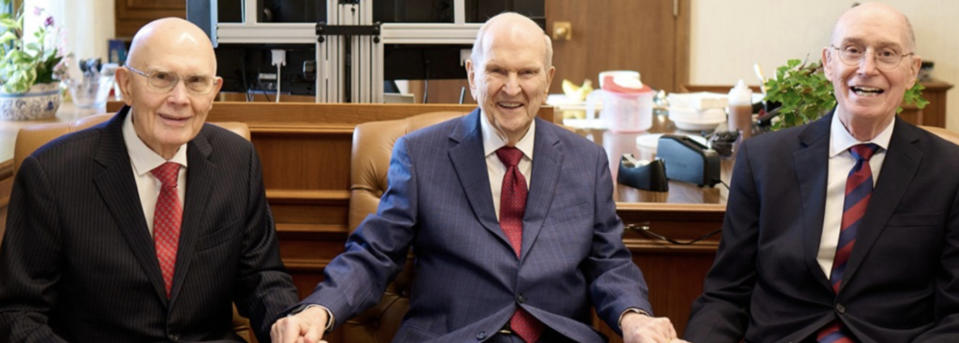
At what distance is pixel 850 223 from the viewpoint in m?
2.02

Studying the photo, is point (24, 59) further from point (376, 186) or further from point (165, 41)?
point (165, 41)

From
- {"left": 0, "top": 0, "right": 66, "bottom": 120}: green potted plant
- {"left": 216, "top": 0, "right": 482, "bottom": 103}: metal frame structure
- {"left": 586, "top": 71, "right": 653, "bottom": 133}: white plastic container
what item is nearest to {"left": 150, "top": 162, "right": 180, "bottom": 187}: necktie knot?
{"left": 216, "top": 0, "right": 482, "bottom": 103}: metal frame structure

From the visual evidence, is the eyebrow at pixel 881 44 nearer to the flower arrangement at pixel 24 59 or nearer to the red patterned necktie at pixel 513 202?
the red patterned necktie at pixel 513 202

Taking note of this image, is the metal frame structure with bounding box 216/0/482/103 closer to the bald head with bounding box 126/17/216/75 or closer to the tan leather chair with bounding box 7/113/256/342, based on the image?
the tan leather chair with bounding box 7/113/256/342

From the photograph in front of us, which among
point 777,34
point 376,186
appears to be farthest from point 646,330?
point 777,34

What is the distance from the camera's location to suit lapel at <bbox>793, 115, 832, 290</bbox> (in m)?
2.01

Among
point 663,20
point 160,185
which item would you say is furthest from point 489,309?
point 663,20

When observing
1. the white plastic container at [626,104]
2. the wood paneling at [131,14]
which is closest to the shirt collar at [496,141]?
the white plastic container at [626,104]

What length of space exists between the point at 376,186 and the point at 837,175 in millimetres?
1012

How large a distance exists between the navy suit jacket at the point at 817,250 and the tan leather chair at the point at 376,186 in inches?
25.8

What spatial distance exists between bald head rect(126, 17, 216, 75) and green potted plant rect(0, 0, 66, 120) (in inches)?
70.8

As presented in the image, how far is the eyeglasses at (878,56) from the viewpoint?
2020mm

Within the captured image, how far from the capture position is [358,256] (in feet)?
6.80

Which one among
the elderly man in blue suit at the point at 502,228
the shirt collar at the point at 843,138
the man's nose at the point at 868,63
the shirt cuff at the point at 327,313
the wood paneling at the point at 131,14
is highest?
the wood paneling at the point at 131,14
